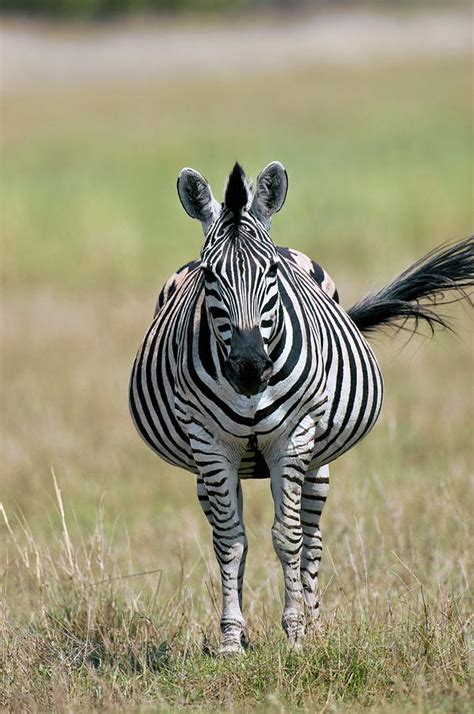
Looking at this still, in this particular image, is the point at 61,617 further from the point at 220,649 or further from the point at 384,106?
the point at 384,106

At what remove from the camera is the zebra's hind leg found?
5.39 metres

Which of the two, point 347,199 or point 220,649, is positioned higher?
point 347,199

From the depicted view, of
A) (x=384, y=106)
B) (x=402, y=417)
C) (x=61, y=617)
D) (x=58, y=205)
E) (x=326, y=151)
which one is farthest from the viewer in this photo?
(x=384, y=106)

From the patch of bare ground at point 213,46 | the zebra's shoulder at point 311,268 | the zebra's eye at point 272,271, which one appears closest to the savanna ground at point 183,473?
the zebra's shoulder at point 311,268

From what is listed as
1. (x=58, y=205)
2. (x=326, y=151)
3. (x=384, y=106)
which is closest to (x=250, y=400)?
(x=58, y=205)

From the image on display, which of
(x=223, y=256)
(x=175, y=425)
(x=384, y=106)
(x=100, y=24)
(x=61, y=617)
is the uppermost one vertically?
(x=100, y=24)

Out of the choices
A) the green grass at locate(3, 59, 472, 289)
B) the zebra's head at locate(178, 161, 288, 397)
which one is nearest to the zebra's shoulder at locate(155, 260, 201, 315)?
the zebra's head at locate(178, 161, 288, 397)

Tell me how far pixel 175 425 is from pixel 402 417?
6409 millimetres

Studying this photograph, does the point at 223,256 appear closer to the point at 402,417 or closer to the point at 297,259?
the point at 297,259

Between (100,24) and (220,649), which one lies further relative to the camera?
(100,24)

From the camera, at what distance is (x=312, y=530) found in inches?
215

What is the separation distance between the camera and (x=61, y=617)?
593 centimetres

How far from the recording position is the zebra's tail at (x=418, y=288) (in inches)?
231

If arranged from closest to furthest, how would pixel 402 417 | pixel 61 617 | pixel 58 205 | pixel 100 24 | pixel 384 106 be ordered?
pixel 61 617, pixel 402 417, pixel 58 205, pixel 384 106, pixel 100 24
